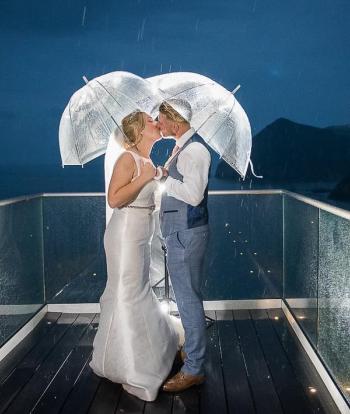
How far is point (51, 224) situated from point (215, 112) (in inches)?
102

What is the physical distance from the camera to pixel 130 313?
4.02 metres

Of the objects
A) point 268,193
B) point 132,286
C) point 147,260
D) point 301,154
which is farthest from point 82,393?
point 301,154

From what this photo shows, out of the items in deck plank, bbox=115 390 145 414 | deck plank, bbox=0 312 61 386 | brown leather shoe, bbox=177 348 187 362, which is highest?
brown leather shoe, bbox=177 348 187 362

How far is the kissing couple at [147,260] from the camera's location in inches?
150

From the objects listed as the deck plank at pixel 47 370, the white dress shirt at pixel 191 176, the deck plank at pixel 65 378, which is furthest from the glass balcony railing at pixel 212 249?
the white dress shirt at pixel 191 176

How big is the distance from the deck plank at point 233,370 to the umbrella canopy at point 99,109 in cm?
178

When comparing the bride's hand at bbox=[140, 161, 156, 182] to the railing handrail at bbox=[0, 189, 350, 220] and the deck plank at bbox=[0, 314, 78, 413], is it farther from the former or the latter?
the deck plank at bbox=[0, 314, 78, 413]

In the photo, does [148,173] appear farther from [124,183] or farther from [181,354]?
[181,354]

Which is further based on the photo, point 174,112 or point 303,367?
point 303,367

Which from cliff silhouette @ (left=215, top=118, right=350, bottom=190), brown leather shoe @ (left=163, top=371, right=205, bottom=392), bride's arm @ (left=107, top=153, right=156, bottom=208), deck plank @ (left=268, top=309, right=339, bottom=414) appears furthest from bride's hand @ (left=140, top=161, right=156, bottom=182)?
cliff silhouette @ (left=215, top=118, right=350, bottom=190)

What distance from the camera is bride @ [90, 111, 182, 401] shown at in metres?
3.88

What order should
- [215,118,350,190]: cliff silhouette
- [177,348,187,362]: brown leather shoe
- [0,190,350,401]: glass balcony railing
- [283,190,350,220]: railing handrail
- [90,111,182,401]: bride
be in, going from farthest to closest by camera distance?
[215,118,350,190]: cliff silhouette → [0,190,350,401]: glass balcony railing → [177,348,187,362]: brown leather shoe → [90,111,182,401]: bride → [283,190,350,220]: railing handrail

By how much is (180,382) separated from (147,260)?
2.66 ft

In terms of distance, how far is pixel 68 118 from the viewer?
420 centimetres
